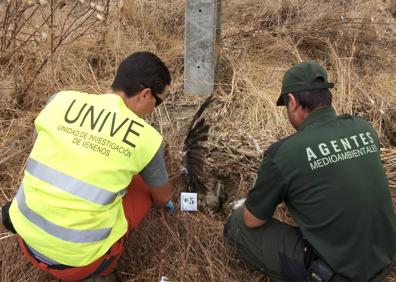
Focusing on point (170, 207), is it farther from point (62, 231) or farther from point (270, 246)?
point (62, 231)

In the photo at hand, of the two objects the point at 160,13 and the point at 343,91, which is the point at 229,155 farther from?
the point at 160,13

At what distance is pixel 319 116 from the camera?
2002 millimetres

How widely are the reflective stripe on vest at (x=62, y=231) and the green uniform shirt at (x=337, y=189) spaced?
795mm

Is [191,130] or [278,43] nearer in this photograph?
[191,130]

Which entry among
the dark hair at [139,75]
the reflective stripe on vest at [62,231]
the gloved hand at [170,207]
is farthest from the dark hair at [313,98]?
the reflective stripe on vest at [62,231]

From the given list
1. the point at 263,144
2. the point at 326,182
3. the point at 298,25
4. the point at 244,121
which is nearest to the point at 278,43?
the point at 298,25

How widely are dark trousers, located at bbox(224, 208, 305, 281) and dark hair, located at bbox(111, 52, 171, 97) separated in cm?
91

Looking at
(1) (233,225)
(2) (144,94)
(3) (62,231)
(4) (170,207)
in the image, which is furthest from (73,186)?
(1) (233,225)

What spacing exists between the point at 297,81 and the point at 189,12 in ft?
4.50

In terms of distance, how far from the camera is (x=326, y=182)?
6.22ft

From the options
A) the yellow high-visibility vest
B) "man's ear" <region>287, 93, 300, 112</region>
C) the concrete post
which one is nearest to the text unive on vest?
the yellow high-visibility vest

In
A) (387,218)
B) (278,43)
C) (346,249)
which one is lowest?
(346,249)

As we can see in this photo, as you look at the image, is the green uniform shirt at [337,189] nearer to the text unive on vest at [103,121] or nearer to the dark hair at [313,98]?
the dark hair at [313,98]

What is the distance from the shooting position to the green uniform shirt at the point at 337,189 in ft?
6.20
